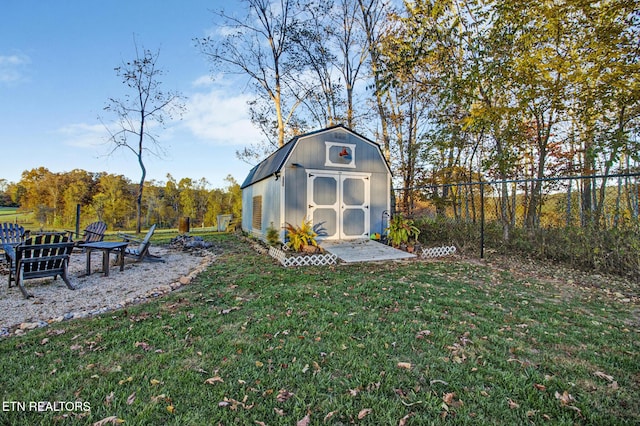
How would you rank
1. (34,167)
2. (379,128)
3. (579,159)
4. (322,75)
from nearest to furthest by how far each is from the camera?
(579,159) → (379,128) → (322,75) → (34,167)

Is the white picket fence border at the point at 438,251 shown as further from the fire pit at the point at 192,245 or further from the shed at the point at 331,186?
the fire pit at the point at 192,245

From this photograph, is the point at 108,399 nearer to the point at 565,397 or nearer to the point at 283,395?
the point at 283,395

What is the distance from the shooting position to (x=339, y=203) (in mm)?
8281

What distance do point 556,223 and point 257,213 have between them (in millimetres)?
8518

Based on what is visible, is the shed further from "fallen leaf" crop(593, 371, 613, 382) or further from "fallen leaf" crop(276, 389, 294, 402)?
"fallen leaf" crop(593, 371, 613, 382)

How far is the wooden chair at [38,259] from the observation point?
13.3 feet

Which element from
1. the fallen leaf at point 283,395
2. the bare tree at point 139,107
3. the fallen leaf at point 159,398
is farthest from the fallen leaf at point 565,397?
the bare tree at point 139,107

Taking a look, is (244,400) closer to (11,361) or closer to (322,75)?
(11,361)

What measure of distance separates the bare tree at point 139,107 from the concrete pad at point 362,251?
36.9ft

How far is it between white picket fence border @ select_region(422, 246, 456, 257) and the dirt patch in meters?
5.38

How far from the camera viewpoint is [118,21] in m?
8.86

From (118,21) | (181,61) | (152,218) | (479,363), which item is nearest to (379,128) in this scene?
(181,61)

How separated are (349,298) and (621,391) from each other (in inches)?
100

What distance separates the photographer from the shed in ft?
25.6
